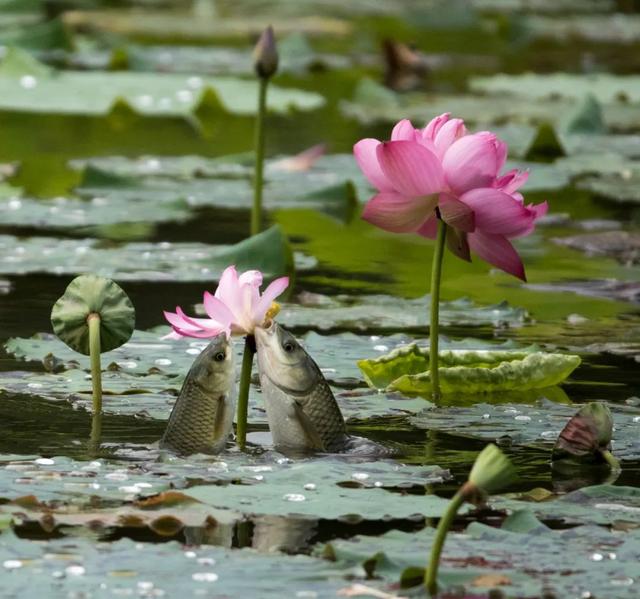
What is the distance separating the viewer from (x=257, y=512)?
2422 millimetres

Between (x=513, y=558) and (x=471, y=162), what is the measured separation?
0.98m

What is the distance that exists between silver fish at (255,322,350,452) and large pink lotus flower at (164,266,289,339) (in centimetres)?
3

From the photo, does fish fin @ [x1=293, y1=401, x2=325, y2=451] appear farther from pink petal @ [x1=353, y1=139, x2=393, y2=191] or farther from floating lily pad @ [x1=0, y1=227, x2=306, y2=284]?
floating lily pad @ [x1=0, y1=227, x2=306, y2=284]

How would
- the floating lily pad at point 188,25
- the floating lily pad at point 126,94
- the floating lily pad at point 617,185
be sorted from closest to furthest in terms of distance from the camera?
the floating lily pad at point 617,185, the floating lily pad at point 126,94, the floating lily pad at point 188,25

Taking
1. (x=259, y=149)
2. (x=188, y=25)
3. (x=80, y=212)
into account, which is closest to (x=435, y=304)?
(x=259, y=149)

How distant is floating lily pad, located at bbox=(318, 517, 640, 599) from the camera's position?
2.14 m

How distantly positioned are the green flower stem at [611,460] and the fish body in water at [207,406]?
612 mm

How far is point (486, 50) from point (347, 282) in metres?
→ 10.0

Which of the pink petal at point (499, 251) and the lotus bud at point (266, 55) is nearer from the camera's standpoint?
the pink petal at point (499, 251)

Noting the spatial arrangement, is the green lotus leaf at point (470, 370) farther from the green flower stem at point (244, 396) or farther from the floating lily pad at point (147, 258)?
the floating lily pad at point (147, 258)

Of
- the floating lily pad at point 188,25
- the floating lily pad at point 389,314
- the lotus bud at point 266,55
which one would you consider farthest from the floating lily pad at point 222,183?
the floating lily pad at point 188,25

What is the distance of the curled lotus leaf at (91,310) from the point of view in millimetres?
3088

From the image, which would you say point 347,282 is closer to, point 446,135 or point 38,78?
point 446,135

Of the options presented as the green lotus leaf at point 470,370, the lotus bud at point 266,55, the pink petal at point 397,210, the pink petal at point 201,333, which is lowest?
the green lotus leaf at point 470,370
